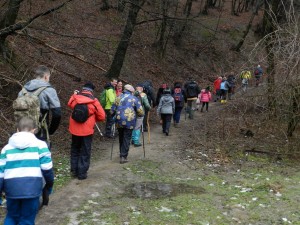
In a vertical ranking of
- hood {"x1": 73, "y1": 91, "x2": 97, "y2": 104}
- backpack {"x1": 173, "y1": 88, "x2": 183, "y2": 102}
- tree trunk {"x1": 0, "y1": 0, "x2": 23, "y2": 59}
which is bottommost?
hood {"x1": 73, "y1": 91, "x2": 97, "y2": 104}

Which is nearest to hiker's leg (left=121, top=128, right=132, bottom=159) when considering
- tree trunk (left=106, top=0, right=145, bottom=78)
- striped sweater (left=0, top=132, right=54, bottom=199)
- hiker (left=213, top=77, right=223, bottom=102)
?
striped sweater (left=0, top=132, right=54, bottom=199)

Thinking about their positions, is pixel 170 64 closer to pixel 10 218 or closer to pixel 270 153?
pixel 270 153

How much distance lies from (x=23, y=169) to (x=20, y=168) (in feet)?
0.12

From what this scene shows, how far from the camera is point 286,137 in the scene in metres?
11.1

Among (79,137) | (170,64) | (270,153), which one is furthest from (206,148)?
(170,64)

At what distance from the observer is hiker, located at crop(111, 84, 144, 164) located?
9070mm

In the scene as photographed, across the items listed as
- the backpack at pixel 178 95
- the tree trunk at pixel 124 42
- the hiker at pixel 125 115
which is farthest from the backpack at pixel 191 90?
the hiker at pixel 125 115

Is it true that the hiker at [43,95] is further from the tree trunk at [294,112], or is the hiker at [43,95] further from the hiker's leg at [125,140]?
the tree trunk at [294,112]

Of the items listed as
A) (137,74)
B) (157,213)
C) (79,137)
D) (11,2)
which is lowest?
(157,213)

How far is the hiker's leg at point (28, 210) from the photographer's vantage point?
4.69 m

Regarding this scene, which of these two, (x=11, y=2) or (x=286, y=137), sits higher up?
(x=11, y=2)

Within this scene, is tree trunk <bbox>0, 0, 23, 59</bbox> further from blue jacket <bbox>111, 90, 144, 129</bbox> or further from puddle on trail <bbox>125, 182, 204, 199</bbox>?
puddle on trail <bbox>125, 182, 204, 199</bbox>

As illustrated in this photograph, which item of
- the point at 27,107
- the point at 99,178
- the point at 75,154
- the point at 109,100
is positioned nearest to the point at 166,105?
the point at 109,100

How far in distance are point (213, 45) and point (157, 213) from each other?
28.3 metres
